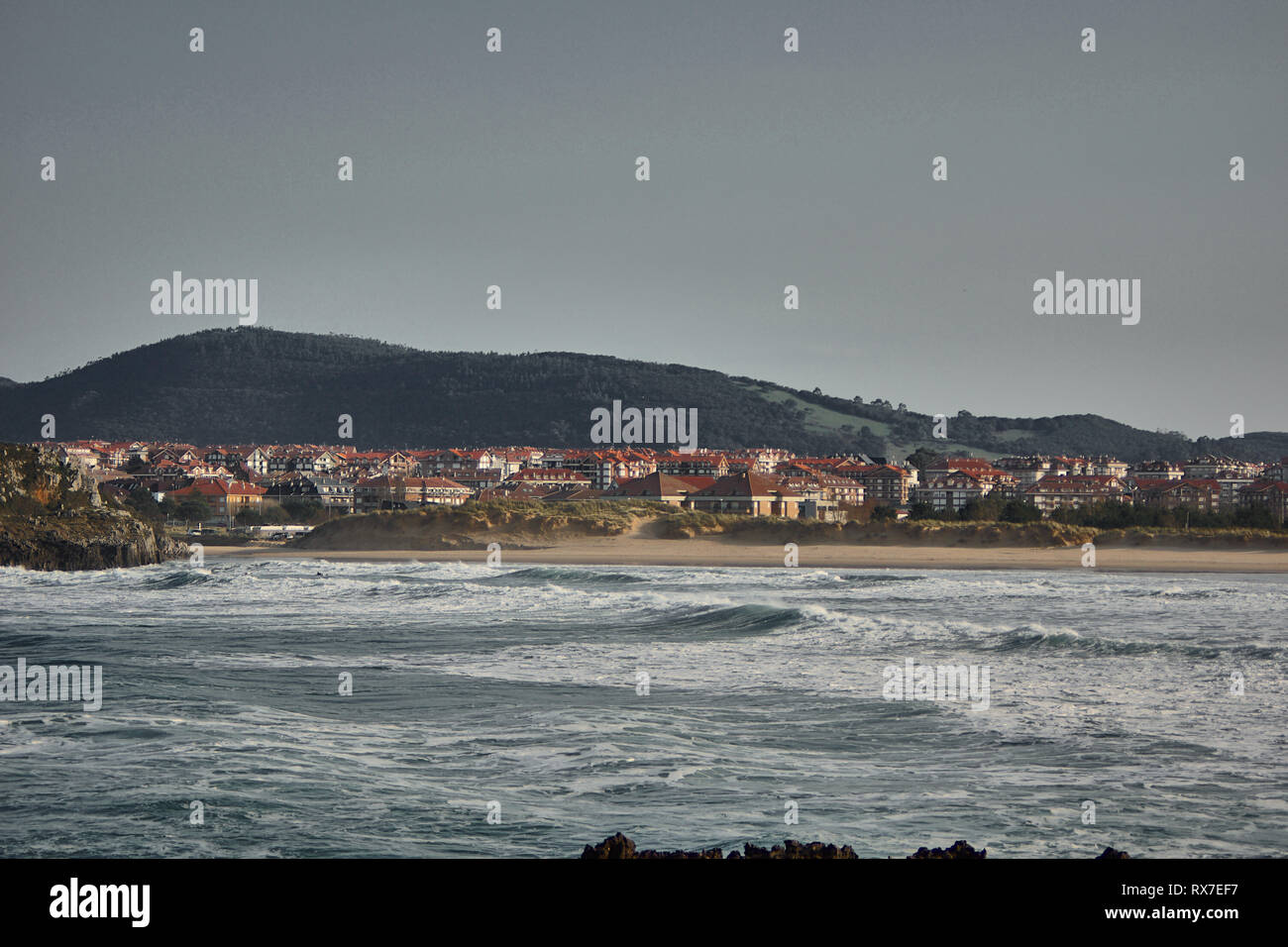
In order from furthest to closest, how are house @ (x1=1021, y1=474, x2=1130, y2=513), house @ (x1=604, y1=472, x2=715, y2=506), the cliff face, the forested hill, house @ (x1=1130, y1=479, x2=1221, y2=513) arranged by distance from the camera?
1. the forested hill
2. house @ (x1=1021, y1=474, x2=1130, y2=513)
3. house @ (x1=1130, y1=479, x2=1221, y2=513)
4. house @ (x1=604, y1=472, x2=715, y2=506)
5. the cliff face

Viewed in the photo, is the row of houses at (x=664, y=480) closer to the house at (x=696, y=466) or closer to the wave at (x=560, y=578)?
the house at (x=696, y=466)

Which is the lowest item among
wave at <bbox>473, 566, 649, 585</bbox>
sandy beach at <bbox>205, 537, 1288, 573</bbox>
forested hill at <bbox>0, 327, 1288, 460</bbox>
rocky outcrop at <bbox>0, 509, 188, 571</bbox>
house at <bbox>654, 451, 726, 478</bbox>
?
wave at <bbox>473, 566, 649, 585</bbox>

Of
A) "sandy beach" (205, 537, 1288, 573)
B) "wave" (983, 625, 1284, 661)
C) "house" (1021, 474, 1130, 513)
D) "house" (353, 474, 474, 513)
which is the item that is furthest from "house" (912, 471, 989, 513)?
"wave" (983, 625, 1284, 661)

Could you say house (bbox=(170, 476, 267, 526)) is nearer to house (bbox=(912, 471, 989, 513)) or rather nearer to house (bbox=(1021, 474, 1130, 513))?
house (bbox=(912, 471, 989, 513))

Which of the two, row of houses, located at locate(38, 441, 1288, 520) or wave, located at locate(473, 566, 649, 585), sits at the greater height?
row of houses, located at locate(38, 441, 1288, 520)

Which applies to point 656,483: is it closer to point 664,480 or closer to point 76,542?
point 664,480
